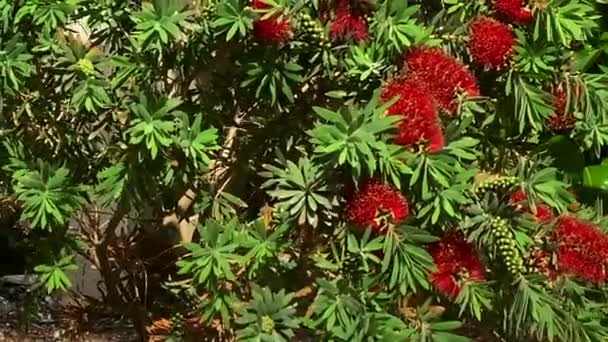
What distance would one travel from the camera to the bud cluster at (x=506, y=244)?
2932mm

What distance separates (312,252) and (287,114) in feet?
1.58

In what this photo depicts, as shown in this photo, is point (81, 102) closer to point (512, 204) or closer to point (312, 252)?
point (312, 252)

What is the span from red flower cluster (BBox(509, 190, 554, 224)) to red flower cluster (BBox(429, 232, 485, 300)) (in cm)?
18

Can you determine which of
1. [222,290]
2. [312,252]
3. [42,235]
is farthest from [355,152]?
[42,235]

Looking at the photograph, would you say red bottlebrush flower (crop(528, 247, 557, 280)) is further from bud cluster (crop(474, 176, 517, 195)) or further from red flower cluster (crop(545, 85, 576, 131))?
red flower cluster (crop(545, 85, 576, 131))

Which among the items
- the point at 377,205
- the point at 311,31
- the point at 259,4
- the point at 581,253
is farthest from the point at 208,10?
the point at 581,253

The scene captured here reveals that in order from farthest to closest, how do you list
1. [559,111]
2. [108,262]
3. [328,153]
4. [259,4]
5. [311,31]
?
[108,262], [559,111], [311,31], [259,4], [328,153]

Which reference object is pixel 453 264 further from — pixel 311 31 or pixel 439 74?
pixel 311 31

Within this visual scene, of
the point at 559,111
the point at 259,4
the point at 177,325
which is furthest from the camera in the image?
the point at 177,325

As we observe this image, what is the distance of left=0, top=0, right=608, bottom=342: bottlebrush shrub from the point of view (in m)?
2.80

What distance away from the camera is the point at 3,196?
3.52m

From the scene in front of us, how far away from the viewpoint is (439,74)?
2.90 m

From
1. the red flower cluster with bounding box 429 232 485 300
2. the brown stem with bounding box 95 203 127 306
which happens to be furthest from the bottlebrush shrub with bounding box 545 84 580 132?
the brown stem with bounding box 95 203 127 306

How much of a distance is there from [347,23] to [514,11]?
18.1 inches
